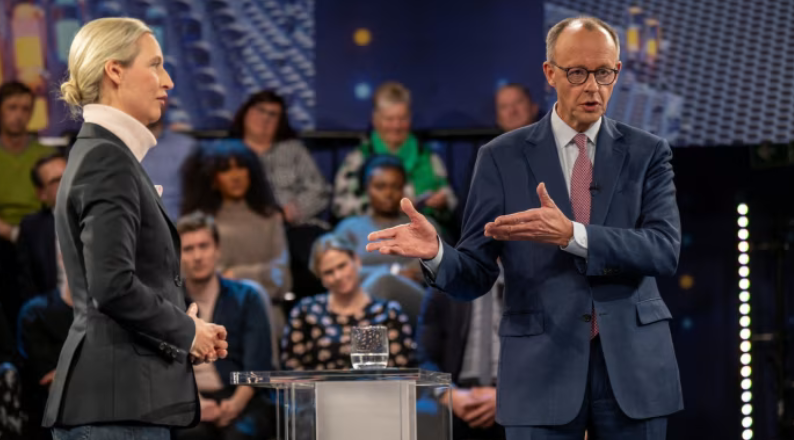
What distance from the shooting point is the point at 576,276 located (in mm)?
2725

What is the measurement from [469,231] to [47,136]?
167 inches

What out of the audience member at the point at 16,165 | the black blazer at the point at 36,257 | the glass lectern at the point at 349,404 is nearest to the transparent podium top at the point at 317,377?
the glass lectern at the point at 349,404

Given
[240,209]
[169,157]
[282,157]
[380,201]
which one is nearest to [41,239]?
[169,157]

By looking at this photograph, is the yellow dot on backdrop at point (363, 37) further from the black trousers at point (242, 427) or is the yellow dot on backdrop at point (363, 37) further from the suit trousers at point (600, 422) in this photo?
the suit trousers at point (600, 422)

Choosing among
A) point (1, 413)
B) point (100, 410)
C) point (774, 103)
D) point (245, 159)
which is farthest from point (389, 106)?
point (100, 410)

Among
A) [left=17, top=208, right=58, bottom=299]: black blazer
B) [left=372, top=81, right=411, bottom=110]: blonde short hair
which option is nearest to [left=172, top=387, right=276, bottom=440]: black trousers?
[left=17, top=208, right=58, bottom=299]: black blazer

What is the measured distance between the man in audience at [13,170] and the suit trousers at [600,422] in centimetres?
443

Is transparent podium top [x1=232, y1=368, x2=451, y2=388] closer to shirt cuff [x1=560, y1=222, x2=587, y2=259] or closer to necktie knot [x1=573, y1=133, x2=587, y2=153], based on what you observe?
shirt cuff [x1=560, y1=222, x2=587, y2=259]

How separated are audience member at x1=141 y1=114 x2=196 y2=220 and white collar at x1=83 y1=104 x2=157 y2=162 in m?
3.93

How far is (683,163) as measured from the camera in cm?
620

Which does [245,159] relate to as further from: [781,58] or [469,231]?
[469,231]

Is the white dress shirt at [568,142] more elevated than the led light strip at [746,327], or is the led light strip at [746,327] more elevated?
the white dress shirt at [568,142]

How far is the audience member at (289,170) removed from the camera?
6.34 meters

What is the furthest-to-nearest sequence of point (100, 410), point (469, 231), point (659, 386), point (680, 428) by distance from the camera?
point (680, 428)
point (469, 231)
point (659, 386)
point (100, 410)
